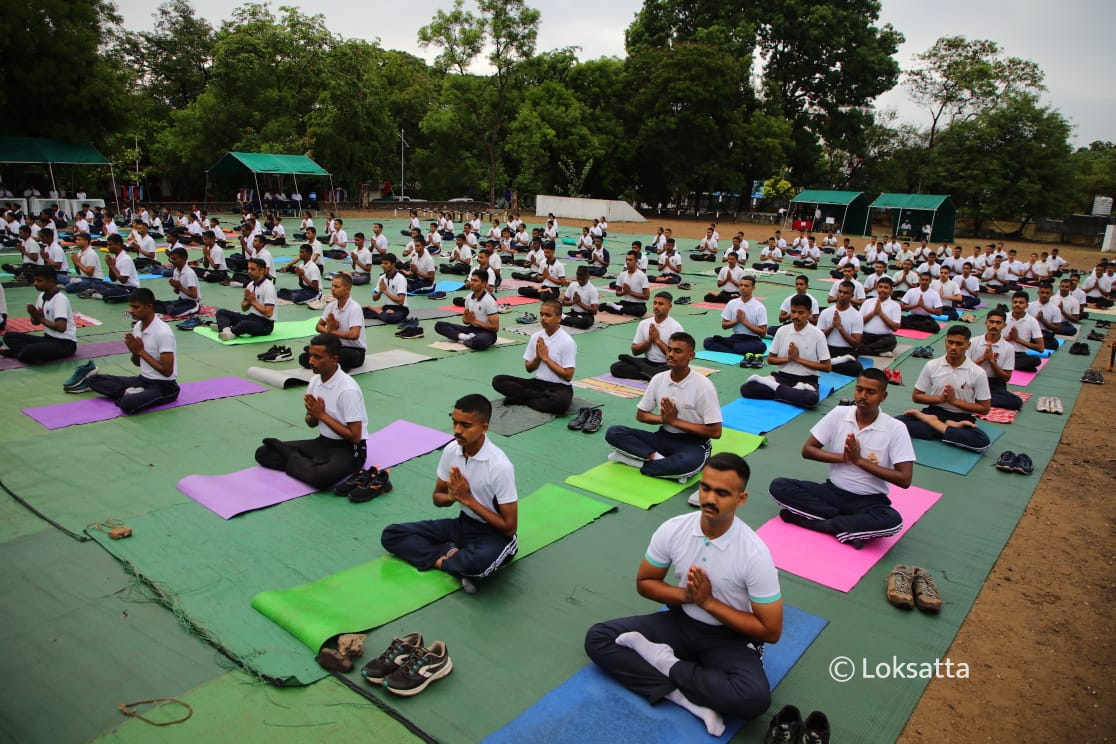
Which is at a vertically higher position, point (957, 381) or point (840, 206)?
point (840, 206)

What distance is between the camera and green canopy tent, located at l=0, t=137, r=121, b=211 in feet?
82.0

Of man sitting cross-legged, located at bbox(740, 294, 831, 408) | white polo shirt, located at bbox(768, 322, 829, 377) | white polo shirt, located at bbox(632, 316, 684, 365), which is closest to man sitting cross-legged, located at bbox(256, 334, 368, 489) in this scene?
white polo shirt, located at bbox(632, 316, 684, 365)

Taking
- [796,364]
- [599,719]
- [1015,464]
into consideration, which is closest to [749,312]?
[796,364]

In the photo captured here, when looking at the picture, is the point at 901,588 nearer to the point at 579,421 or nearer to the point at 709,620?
the point at 709,620

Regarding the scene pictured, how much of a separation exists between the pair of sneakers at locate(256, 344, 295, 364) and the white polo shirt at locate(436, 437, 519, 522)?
20.4 ft

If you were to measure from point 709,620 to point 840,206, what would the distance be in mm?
41038

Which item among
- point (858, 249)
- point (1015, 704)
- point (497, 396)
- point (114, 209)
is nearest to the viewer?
point (1015, 704)

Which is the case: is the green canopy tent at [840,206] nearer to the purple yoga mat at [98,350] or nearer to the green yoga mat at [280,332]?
the green yoga mat at [280,332]

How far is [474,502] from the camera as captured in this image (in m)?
4.56

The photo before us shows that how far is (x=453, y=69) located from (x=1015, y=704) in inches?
1635

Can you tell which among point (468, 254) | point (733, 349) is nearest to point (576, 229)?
point (468, 254)

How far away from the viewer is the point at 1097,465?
7.61 metres

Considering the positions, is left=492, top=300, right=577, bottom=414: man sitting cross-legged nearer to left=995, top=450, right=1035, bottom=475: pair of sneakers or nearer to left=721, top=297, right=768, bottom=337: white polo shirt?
left=721, top=297, right=768, bottom=337: white polo shirt

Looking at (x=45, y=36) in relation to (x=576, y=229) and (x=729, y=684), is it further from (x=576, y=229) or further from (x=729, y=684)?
(x=729, y=684)
